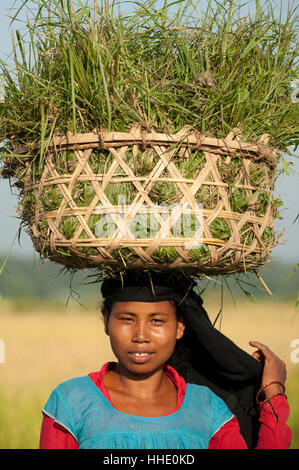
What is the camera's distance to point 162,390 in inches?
89.4

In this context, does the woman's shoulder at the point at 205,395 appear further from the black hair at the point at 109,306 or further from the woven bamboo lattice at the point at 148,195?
the woven bamboo lattice at the point at 148,195

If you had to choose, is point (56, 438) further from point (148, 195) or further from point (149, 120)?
point (149, 120)

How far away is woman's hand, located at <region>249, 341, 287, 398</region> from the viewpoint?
2301 millimetres

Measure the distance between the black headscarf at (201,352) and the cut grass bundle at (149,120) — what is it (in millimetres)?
293

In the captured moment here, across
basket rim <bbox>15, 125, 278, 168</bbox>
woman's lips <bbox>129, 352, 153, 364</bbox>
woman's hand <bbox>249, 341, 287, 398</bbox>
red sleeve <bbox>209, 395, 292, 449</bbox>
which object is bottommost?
red sleeve <bbox>209, 395, 292, 449</bbox>

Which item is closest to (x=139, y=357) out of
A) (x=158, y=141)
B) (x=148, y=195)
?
(x=148, y=195)

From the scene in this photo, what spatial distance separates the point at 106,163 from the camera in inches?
69.9

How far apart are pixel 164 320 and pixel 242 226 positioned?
0.55m

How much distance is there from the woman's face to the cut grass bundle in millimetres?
332

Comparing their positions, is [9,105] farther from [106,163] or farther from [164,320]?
[164,320]

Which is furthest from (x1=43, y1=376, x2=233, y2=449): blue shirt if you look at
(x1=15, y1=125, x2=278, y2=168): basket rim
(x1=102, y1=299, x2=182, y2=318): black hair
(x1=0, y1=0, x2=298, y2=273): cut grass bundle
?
(x1=15, y1=125, x2=278, y2=168): basket rim

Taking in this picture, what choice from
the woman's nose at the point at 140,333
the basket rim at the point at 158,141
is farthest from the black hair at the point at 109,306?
the basket rim at the point at 158,141

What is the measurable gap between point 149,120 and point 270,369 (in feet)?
3.81

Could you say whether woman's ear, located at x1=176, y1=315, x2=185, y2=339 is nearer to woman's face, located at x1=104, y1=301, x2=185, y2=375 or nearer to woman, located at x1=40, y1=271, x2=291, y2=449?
woman, located at x1=40, y1=271, x2=291, y2=449
